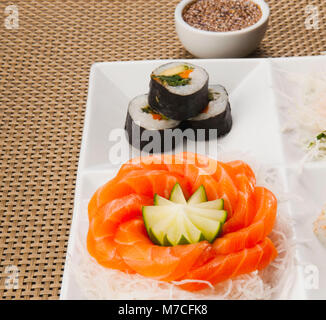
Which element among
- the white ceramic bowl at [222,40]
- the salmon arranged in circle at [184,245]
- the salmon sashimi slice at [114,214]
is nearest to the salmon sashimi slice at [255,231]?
the salmon arranged in circle at [184,245]

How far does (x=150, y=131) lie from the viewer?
7.66ft

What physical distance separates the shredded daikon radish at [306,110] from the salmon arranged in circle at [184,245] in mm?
398

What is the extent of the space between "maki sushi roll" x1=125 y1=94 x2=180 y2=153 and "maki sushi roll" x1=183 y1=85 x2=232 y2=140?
0.32 feet

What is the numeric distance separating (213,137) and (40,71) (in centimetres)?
129

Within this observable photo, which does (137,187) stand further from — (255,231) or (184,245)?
(255,231)

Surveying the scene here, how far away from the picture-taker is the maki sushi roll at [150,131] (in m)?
2.34

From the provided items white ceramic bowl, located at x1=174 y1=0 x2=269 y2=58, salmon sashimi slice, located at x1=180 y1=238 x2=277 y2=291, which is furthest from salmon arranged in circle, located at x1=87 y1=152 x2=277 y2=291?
white ceramic bowl, located at x1=174 y1=0 x2=269 y2=58

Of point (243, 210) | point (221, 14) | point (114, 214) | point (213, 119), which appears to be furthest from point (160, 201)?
point (221, 14)

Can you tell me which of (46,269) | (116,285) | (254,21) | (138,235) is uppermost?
(254,21)

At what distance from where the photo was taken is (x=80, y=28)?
11.2ft

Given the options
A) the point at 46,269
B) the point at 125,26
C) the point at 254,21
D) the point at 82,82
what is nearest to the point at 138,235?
the point at 46,269

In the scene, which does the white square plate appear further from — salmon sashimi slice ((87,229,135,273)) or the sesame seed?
the sesame seed

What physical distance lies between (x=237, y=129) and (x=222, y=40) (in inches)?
23.9

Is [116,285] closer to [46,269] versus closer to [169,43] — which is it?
[46,269]
